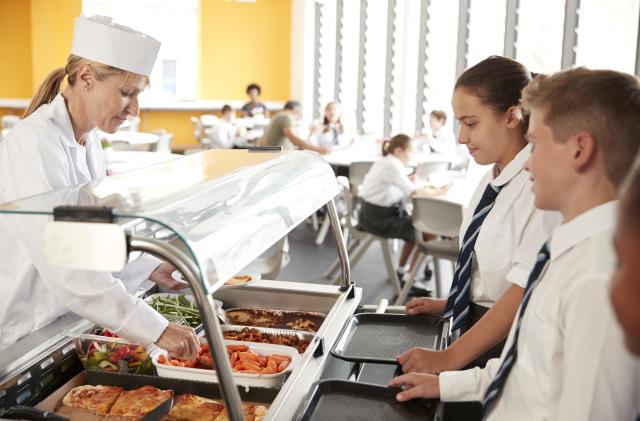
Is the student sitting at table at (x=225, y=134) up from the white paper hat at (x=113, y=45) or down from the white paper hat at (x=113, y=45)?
down

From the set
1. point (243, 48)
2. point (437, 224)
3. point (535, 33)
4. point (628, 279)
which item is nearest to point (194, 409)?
point (628, 279)

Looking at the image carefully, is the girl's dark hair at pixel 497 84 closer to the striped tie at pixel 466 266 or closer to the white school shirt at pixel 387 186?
the striped tie at pixel 466 266

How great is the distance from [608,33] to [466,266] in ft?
18.4

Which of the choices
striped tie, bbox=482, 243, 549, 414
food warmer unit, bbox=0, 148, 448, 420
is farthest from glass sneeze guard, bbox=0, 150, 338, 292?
striped tie, bbox=482, 243, 549, 414

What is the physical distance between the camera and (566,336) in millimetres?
1026

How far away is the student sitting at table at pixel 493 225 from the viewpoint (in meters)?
1.47

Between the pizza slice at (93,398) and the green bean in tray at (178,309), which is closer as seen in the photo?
the pizza slice at (93,398)

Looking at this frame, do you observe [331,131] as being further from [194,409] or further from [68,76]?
[194,409]

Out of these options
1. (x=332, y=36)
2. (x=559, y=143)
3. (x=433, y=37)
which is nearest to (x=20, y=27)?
(x=332, y=36)

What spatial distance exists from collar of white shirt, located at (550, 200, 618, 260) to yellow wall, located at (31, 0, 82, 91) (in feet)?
35.9

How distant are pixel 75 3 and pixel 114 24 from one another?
10.2m

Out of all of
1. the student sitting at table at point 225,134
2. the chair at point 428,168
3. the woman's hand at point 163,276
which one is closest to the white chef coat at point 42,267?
the woman's hand at point 163,276

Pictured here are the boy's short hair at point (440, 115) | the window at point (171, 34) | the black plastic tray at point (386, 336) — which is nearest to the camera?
the black plastic tray at point (386, 336)

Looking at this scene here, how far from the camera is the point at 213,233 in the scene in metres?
1.16
